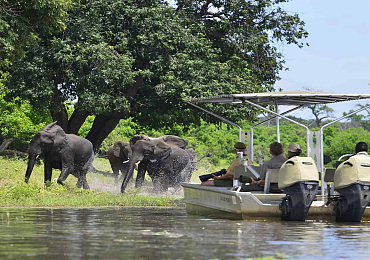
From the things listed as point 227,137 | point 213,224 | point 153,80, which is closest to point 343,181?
point 213,224

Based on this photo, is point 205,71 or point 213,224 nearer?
point 213,224

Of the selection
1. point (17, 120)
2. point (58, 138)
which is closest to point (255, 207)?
point (58, 138)

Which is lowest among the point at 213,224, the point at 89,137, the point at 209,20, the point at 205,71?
the point at 213,224

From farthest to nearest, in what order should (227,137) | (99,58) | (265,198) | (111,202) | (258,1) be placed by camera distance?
(227,137) → (258,1) → (99,58) → (111,202) → (265,198)

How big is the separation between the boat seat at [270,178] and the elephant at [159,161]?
9.74m

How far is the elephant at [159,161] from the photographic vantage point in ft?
88.2

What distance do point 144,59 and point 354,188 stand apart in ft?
63.6

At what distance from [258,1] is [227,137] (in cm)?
3182

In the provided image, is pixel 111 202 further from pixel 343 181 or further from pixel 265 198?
pixel 343 181

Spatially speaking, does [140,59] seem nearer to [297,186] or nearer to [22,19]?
[22,19]

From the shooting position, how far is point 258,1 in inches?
1378

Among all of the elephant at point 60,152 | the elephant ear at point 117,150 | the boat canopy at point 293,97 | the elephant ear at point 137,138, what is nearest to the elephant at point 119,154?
the elephant ear at point 117,150

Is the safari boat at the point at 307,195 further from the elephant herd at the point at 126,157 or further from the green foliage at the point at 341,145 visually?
the green foliage at the point at 341,145

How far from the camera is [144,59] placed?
33.8 meters
